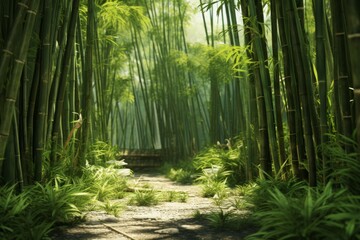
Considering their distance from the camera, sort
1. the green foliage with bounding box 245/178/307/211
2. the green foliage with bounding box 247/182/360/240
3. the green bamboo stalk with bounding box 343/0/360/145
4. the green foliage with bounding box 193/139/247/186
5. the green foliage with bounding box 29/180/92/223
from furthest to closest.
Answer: the green foliage with bounding box 193/139/247/186 < the green foliage with bounding box 245/178/307/211 < the green foliage with bounding box 29/180/92/223 < the green bamboo stalk with bounding box 343/0/360/145 < the green foliage with bounding box 247/182/360/240

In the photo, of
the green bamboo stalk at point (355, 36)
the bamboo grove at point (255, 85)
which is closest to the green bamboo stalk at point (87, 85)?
the bamboo grove at point (255, 85)

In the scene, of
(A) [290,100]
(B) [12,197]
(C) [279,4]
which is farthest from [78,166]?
(C) [279,4]

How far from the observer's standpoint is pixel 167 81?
23.3ft

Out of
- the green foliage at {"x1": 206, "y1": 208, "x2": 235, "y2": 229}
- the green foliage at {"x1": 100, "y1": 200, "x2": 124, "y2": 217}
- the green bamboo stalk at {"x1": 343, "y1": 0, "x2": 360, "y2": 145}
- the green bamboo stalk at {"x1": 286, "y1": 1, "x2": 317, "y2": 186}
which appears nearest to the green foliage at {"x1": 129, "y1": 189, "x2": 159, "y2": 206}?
the green foliage at {"x1": 100, "y1": 200, "x2": 124, "y2": 217}

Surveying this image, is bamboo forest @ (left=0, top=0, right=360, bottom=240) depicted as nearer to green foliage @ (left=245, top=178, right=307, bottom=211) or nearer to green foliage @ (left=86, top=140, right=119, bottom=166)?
green foliage @ (left=245, top=178, right=307, bottom=211)

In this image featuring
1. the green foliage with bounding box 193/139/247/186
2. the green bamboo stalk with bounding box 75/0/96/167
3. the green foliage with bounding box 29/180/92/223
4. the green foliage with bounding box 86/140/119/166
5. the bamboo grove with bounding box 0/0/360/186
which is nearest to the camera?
the bamboo grove with bounding box 0/0/360/186

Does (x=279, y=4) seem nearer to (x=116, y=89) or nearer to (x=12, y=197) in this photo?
(x=12, y=197)

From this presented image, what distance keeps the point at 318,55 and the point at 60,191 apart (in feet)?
4.96

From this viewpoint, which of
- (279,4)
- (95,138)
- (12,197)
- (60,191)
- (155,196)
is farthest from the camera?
(95,138)

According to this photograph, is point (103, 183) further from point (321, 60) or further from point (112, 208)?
point (321, 60)

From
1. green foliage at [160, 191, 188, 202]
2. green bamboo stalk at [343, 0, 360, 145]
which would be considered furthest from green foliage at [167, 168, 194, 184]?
green bamboo stalk at [343, 0, 360, 145]

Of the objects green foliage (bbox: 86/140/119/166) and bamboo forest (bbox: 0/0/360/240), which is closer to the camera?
bamboo forest (bbox: 0/0/360/240)

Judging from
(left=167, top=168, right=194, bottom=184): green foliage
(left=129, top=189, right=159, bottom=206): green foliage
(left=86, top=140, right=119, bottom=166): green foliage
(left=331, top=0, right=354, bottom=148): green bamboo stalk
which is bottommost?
(left=167, top=168, right=194, bottom=184): green foliage

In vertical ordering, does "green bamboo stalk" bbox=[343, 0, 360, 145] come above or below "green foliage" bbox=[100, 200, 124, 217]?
above
